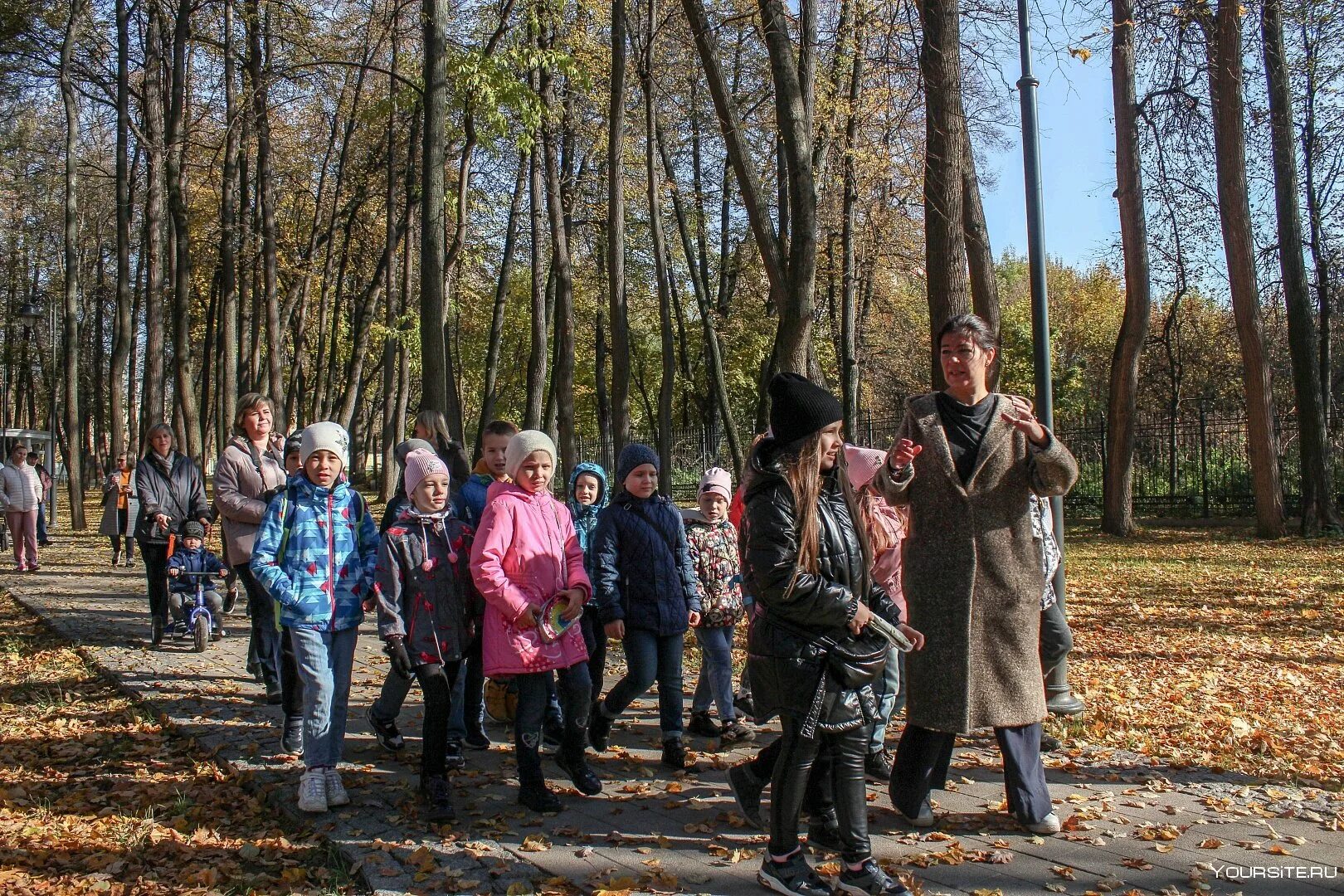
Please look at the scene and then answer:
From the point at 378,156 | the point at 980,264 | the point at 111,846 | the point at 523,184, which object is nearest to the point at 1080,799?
the point at 111,846

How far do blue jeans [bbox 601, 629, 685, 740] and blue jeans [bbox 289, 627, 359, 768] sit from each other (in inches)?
55.9

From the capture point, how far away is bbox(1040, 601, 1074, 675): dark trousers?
199 inches

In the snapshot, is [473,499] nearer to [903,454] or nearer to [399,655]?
[399,655]

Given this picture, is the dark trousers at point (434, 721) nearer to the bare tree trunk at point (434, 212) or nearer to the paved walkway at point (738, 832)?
the paved walkway at point (738, 832)

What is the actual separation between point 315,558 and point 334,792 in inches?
42.3

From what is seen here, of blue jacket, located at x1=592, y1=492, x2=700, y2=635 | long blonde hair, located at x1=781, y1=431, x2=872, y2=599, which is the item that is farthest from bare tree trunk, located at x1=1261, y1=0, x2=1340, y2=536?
long blonde hair, located at x1=781, y1=431, x2=872, y2=599

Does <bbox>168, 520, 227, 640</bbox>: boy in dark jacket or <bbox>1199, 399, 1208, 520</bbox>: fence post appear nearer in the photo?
<bbox>168, 520, 227, 640</bbox>: boy in dark jacket

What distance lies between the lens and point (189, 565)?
9.16m

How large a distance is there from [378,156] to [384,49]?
3.23 metres

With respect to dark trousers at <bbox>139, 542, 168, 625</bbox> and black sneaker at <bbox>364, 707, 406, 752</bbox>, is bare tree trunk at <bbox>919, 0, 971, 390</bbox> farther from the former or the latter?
dark trousers at <bbox>139, 542, 168, 625</bbox>

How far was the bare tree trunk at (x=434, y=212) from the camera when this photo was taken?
1087 cm

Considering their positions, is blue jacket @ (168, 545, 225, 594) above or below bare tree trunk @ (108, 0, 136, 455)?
below

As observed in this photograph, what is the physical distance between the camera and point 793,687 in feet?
12.7

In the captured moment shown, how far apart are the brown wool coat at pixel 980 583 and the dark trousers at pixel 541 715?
5.15 feet
